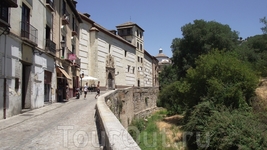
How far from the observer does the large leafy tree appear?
104ft

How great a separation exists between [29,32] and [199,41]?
78.9 ft

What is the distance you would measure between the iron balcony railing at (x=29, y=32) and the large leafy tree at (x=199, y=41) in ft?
72.4

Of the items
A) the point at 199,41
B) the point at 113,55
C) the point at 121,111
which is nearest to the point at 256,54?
the point at 199,41

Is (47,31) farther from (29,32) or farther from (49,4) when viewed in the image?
(29,32)

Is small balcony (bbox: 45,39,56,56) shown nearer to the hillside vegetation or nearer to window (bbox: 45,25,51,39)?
window (bbox: 45,25,51,39)

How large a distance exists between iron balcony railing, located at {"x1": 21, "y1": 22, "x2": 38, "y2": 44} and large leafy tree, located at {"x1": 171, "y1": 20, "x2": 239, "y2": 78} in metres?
22.1

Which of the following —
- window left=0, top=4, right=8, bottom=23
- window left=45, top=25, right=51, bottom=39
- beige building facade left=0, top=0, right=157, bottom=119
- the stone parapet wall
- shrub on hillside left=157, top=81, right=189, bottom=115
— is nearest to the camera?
the stone parapet wall

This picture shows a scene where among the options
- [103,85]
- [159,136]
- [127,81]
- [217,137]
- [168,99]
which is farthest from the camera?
[127,81]

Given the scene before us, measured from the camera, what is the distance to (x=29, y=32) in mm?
13383

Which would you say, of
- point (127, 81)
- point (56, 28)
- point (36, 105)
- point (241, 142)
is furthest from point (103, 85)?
point (241, 142)

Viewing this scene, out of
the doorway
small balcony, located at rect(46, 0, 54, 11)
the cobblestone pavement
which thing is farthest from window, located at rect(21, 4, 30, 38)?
the cobblestone pavement

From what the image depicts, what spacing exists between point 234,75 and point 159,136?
8.39 m

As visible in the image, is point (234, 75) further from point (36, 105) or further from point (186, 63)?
point (36, 105)

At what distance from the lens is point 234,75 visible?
67.7 feet
